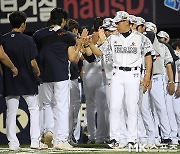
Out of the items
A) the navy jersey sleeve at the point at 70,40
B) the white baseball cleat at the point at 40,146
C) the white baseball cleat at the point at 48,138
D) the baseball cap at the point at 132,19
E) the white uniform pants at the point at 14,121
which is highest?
the baseball cap at the point at 132,19

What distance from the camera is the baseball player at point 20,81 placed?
1113cm

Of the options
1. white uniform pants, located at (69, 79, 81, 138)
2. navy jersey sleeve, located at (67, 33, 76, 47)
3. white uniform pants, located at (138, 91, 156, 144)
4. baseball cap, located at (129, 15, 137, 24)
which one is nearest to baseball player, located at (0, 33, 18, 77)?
navy jersey sleeve, located at (67, 33, 76, 47)

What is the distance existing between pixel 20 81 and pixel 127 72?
148 centimetres

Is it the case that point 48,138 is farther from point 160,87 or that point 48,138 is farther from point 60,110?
point 160,87

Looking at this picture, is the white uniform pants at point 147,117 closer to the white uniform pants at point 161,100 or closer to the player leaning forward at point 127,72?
the white uniform pants at point 161,100

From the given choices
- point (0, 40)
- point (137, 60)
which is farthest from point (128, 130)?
point (0, 40)

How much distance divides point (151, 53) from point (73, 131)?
8.74 feet

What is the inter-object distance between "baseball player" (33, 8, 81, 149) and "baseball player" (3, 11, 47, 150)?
→ 22cm

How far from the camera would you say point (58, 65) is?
11.3m

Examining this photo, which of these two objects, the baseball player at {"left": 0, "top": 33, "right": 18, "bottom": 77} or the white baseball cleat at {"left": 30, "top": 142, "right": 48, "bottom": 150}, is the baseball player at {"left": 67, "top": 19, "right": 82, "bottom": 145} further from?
the baseball player at {"left": 0, "top": 33, "right": 18, "bottom": 77}

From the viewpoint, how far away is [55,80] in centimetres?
1126

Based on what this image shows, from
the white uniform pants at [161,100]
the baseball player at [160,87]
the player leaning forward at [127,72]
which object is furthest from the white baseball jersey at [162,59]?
the player leaning forward at [127,72]

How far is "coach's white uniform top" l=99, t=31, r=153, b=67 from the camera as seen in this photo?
11.3 m

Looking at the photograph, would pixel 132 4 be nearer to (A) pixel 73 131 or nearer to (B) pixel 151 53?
(A) pixel 73 131
